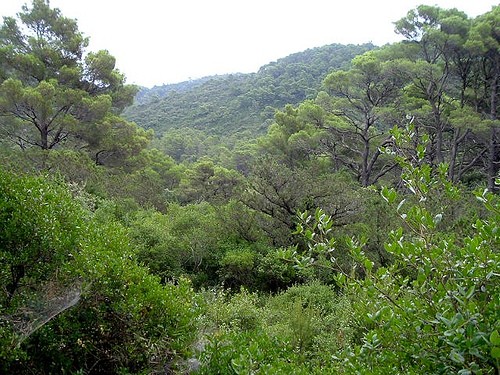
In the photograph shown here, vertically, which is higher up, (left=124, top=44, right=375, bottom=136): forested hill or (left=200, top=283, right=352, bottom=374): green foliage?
(left=124, top=44, right=375, bottom=136): forested hill

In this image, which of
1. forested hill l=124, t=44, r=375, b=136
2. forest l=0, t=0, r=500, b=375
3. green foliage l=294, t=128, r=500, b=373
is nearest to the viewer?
green foliage l=294, t=128, r=500, b=373

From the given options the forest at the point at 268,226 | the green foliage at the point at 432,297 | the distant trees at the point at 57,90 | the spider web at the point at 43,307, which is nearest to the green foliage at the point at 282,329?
the forest at the point at 268,226

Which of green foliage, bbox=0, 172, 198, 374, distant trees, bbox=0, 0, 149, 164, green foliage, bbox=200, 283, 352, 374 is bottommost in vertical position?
green foliage, bbox=200, 283, 352, 374

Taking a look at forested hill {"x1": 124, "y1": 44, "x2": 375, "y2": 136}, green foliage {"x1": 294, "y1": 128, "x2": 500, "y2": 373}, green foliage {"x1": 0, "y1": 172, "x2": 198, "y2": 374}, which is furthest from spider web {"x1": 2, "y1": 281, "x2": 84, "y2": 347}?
forested hill {"x1": 124, "y1": 44, "x2": 375, "y2": 136}

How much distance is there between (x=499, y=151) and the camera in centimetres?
1611

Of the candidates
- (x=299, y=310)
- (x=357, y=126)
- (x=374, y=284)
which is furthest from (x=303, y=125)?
(x=374, y=284)

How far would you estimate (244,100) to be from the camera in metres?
48.4

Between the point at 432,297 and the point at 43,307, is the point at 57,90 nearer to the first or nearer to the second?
the point at 43,307

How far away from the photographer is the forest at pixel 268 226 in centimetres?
191

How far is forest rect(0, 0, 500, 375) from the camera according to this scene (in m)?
1.91

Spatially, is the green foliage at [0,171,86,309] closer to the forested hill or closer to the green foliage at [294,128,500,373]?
the green foliage at [294,128,500,373]

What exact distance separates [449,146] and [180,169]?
16.9 m

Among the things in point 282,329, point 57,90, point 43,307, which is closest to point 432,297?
point 43,307

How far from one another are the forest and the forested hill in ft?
39.9
